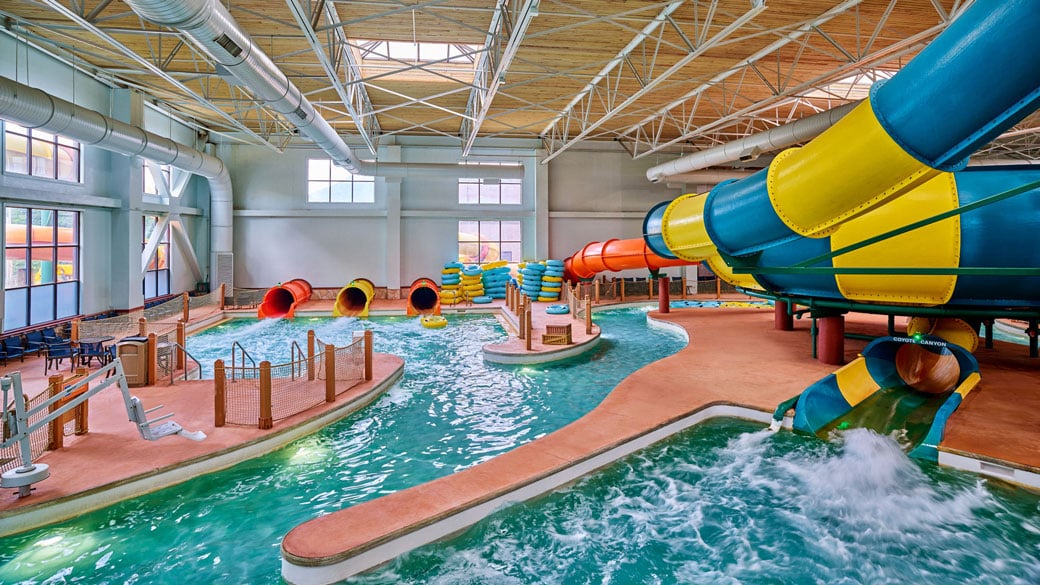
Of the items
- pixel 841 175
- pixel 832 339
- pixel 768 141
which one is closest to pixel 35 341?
pixel 841 175

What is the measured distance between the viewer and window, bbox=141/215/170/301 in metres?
17.1

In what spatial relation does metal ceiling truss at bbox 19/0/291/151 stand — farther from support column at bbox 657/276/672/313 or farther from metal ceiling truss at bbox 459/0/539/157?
support column at bbox 657/276/672/313

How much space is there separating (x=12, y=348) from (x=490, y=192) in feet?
53.7

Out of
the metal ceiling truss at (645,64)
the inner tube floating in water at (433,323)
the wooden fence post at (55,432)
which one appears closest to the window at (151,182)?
the inner tube floating in water at (433,323)

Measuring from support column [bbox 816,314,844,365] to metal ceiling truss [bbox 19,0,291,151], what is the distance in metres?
12.3

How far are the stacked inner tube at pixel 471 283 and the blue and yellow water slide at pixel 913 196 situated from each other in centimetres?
1210

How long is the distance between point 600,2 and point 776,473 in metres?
8.57

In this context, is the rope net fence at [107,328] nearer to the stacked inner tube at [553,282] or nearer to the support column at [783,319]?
the stacked inner tube at [553,282]

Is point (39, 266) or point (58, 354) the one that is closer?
point (58, 354)

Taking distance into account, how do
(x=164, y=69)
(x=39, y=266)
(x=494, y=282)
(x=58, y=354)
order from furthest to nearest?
(x=494, y=282) → (x=39, y=266) → (x=164, y=69) → (x=58, y=354)

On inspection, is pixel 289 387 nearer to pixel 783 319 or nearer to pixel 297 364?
pixel 297 364

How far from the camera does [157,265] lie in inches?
694

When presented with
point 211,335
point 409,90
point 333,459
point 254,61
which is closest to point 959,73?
point 333,459

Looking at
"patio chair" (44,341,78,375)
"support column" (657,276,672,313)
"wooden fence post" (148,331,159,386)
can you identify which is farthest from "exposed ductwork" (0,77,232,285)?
"support column" (657,276,672,313)
